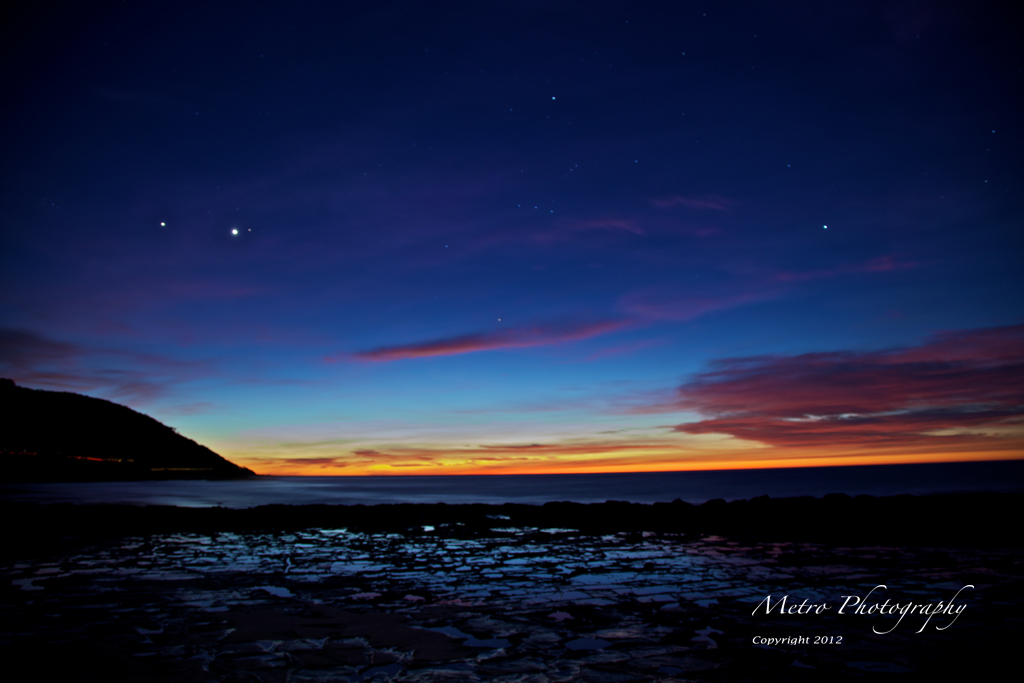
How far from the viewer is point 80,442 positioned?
110500mm

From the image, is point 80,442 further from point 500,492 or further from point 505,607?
point 505,607

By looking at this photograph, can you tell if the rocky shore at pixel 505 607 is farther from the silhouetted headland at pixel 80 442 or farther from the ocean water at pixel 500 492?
the silhouetted headland at pixel 80 442

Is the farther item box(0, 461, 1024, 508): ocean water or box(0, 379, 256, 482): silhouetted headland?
box(0, 379, 256, 482): silhouetted headland

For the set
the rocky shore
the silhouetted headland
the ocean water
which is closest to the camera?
the rocky shore

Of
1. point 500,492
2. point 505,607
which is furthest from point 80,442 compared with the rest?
point 505,607

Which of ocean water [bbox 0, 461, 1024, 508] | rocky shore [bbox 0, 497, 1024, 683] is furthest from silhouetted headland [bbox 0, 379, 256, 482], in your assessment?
rocky shore [bbox 0, 497, 1024, 683]

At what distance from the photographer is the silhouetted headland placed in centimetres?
9406

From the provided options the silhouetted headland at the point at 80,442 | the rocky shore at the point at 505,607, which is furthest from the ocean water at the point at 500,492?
the rocky shore at the point at 505,607

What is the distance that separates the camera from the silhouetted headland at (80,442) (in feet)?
309

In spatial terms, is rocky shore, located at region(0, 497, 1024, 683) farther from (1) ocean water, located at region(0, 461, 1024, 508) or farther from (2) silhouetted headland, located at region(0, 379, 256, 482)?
(2) silhouetted headland, located at region(0, 379, 256, 482)

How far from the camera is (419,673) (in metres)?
5.03

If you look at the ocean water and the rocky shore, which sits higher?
Answer: the rocky shore

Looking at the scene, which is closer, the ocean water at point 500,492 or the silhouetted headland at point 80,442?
the ocean water at point 500,492

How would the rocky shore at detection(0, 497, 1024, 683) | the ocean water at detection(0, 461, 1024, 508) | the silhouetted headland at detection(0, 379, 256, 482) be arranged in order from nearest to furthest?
the rocky shore at detection(0, 497, 1024, 683), the ocean water at detection(0, 461, 1024, 508), the silhouetted headland at detection(0, 379, 256, 482)
